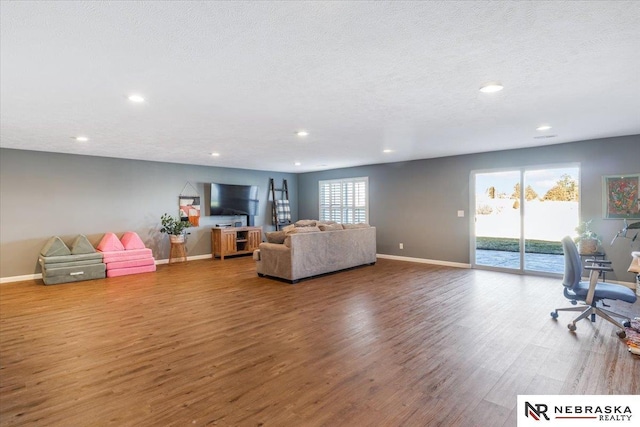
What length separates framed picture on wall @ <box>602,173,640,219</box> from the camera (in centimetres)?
507

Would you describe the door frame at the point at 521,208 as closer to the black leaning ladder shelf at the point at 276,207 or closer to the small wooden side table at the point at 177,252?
the black leaning ladder shelf at the point at 276,207

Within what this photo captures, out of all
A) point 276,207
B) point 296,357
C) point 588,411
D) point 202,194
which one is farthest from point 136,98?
point 276,207

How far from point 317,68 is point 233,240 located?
6.73 m

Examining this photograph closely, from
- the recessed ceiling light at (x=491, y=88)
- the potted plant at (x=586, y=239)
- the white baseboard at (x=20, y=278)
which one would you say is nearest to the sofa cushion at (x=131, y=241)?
the white baseboard at (x=20, y=278)

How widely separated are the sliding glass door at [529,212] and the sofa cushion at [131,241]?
7.19m

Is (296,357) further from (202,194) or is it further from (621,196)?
(202,194)

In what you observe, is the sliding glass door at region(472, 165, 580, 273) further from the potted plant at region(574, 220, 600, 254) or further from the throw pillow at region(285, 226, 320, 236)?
the throw pillow at region(285, 226, 320, 236)

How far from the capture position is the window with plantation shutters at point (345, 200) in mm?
8914

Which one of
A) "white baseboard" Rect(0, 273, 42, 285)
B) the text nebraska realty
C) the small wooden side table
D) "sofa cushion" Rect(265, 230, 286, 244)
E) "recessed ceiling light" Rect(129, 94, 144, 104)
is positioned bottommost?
the text nebraska realty

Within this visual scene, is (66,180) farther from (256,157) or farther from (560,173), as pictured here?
(560,173)

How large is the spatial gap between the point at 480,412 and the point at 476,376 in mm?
476

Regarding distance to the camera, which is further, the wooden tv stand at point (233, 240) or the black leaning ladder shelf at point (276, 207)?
the black leaning ladder shelf at point (276, 207)

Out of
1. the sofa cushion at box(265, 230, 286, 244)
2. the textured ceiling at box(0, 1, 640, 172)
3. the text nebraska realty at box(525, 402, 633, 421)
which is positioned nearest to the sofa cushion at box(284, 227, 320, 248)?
the sofa cushion at box(265, 230, 286, 244)

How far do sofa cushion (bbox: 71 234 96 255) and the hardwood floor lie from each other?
4.11 feet
